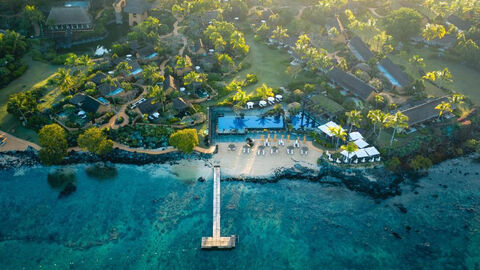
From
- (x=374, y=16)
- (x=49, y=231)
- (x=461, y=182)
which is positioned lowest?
(x=49, y=231)

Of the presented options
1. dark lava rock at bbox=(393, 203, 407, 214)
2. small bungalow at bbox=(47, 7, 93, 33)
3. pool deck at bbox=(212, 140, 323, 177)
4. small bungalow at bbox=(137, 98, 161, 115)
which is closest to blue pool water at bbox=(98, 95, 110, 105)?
small bungalow at bbox=(137, 98, 161, 115)

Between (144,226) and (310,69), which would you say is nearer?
(144,226)

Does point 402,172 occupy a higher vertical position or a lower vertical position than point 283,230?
higher

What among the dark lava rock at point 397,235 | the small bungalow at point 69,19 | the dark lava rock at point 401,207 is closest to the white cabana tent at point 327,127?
the dark lava rock at point 401,207

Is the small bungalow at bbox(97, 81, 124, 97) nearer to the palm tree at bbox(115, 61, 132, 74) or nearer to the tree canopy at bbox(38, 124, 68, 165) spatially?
the palm tree at bbox(115, 61, 132, 74)

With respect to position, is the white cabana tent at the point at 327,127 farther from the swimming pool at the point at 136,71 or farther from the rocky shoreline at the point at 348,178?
the swimming pool at the point at 136,71

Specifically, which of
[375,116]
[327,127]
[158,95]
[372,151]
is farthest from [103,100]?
[372,151]

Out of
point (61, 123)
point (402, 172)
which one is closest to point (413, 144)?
point (402, 172)

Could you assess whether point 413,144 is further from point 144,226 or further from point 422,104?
point 144,226
